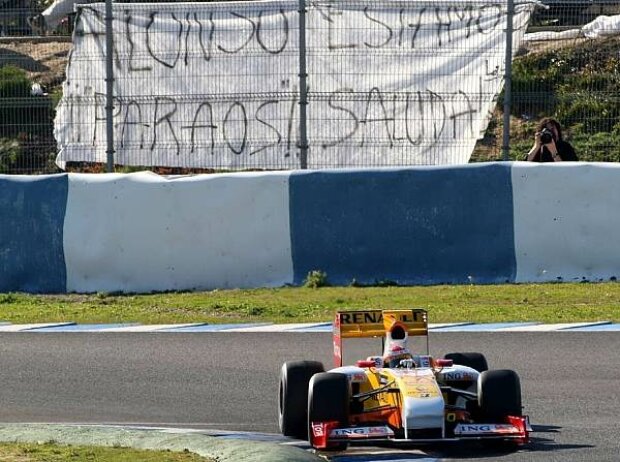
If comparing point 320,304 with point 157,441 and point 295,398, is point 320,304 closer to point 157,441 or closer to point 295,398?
point 295,398

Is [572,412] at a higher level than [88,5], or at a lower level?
lower

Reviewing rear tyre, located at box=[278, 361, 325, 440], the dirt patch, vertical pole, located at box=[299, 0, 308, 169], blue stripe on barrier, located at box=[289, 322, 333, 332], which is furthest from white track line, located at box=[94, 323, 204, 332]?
the dirt patch

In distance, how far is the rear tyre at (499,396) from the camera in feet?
23.6

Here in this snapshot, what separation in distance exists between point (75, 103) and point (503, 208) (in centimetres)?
464

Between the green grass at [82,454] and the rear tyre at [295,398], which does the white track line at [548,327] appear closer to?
the rear tyre at [295,398]

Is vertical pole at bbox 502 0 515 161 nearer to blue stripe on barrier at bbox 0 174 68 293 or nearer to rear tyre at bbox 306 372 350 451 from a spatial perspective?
blue stripe on barrier at bbox 0 174 68 293

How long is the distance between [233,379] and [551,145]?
18.2ft

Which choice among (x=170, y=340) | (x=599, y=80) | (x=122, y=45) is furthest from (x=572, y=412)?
(x=122, y=45)

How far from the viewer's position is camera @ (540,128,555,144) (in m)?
13.6

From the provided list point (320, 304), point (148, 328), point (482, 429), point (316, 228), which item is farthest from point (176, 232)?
point (482, 429)

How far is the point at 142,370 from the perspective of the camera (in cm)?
962

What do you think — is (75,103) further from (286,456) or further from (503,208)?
(286,456)

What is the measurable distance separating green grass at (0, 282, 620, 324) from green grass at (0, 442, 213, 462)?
5.11 meters

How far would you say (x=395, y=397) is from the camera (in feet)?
23.3
